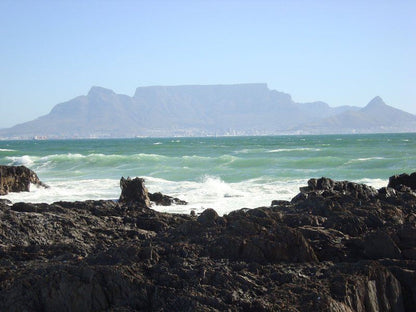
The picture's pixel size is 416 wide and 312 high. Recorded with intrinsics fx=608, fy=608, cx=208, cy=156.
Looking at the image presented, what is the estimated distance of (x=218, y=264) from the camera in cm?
756

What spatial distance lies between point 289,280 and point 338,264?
2.77 ft

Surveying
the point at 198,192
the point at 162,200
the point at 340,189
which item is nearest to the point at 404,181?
the point at 340,189

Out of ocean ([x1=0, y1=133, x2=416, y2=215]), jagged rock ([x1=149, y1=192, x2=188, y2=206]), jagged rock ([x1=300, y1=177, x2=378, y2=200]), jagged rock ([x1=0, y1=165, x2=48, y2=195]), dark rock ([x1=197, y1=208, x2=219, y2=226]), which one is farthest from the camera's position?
jagged rock ([x1=0, y1=165, x2=48, y2=195])

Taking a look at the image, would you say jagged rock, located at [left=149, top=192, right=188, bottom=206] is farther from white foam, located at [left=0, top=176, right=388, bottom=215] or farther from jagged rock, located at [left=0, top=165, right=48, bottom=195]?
jagged rock, located at [left=0, top=165, right=48, bottom=195]

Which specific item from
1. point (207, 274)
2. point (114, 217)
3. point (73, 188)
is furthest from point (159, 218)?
point (73, 188)

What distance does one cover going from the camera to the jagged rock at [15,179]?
73.5ft

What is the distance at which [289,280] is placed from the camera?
23.5 ft

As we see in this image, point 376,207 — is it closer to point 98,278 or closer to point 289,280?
point 289,280

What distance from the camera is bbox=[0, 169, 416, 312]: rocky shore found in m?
6.61

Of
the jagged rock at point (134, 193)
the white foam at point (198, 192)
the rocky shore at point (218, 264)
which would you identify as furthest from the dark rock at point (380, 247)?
the jagged rock at point (134, 193)

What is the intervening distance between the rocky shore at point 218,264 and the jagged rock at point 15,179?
11664mm

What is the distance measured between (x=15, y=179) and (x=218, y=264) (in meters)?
17.3

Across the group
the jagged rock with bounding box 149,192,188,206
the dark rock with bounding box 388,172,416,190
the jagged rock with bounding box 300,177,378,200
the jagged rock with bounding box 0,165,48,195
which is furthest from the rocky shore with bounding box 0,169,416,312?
the jagged rock with bounding box 0,165,48,195

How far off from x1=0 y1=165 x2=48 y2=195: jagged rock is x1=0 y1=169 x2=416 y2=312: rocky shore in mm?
11664
